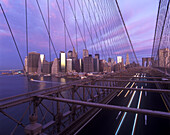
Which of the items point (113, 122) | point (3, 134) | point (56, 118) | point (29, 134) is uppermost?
point (29, 134)

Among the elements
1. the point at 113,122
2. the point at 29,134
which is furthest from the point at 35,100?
the point at 113,122

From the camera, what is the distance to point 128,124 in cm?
921

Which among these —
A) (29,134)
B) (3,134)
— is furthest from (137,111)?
(3,134)

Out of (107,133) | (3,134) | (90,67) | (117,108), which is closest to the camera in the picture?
(117,108)

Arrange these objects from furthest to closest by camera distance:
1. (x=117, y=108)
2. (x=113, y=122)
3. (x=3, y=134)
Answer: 1. (x=3, y=134)
2. (x=113, y=122)
3. (x=117, y=108)

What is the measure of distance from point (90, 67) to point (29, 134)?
69.4 ft

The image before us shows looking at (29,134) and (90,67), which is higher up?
(90,67)

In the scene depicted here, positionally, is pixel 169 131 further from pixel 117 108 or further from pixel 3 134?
pixel 3 134

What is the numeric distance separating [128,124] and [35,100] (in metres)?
8.15

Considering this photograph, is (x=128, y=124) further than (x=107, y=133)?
Yes

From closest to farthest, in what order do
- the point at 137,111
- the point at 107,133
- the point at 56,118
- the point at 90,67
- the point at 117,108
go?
the point at 137,111, the point at 117,108, the point at 56,118, the point at 107,133, the point at 90,67

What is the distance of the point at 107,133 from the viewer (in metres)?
8.02

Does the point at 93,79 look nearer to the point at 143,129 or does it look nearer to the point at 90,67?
the point at 143,129

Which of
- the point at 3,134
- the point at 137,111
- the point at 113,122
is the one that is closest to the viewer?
the point at 137,111
